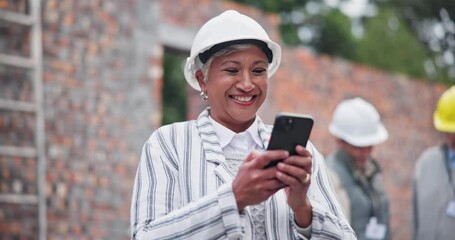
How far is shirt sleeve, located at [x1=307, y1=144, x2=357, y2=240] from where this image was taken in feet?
8.57

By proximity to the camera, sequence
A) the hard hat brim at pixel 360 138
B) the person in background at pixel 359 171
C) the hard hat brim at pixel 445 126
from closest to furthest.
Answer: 1. the person in background at pixel 359 171
2. the hard hat brim at pixel 360 138
3. the hard hat brim at pixel 445 126

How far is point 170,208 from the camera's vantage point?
262cm

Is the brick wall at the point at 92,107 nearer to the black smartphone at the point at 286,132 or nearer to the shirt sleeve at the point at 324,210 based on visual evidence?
the shirt sleeve at the point at 324,210

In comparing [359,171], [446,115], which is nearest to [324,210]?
[359,171]

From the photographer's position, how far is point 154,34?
8.20 metres

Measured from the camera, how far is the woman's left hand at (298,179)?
244cm

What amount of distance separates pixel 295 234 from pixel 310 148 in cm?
32

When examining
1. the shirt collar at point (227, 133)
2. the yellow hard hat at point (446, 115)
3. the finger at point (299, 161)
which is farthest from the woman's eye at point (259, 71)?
the yellow hard hat at point (446, 115)

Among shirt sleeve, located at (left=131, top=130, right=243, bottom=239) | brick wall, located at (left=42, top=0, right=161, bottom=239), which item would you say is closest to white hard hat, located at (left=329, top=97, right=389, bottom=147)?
brick wall, located at (left=42, top=0, right=161, bottom=239)

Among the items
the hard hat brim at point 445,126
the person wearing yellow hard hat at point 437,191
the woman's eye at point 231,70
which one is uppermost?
the hard hat brim at point 445,126

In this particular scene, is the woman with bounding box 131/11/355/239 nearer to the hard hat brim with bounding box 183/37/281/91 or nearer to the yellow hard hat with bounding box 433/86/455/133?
the hard hat brim with bounding box 183/37/281/91

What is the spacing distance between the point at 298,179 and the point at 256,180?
12 cm

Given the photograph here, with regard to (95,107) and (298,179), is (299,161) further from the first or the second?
(95,107)

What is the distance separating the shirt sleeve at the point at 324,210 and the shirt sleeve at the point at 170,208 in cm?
24
